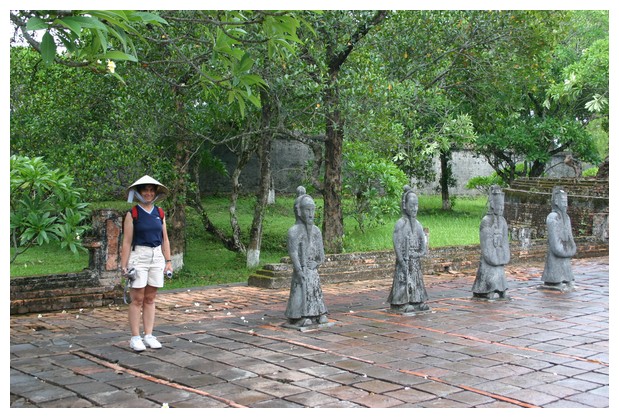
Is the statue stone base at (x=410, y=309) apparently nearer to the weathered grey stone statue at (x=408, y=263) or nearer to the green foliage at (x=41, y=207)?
the weathered grey stone statue at (x=408, y=263)

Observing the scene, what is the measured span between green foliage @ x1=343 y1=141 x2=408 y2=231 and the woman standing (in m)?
7.94

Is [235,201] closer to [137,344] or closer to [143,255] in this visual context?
[143,255]

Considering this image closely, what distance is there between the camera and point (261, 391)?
220 inches

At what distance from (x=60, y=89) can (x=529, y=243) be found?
10.4 meters

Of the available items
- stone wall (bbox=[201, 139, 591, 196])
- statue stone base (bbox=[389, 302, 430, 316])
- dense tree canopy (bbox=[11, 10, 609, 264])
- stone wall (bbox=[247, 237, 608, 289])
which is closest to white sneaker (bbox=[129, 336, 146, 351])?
statue stone base (bbox=[389, 302, 430, 316])

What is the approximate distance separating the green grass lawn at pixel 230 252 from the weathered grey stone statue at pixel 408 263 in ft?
15.8

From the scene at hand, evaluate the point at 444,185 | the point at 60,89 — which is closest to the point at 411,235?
the point at 60,89

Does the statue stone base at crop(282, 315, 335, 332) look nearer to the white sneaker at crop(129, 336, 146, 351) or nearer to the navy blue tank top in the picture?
the white sneaker at crop(129, 336, 146, 351)

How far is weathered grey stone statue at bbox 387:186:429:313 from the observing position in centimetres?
911

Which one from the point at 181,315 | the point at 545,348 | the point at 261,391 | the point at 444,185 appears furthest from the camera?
the point at 444,185

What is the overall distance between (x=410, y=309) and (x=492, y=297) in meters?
1.68

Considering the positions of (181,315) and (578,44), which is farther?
(578,44)

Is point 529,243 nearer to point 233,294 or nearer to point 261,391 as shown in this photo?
point 233,294

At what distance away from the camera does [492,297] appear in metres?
10.1
